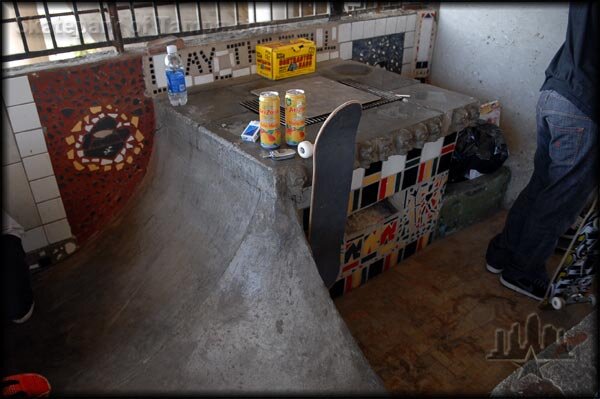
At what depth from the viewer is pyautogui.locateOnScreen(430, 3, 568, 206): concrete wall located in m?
3.02

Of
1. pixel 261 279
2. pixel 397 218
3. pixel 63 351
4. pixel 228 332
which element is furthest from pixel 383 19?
pixel 63 351

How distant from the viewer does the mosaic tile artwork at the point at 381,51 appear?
342cm

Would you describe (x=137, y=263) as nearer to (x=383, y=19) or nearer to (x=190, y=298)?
(x=190, y=298)

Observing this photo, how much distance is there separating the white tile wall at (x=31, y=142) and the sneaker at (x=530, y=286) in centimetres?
265

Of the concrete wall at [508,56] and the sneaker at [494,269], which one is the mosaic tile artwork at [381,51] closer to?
the concrete wall at [508,56]

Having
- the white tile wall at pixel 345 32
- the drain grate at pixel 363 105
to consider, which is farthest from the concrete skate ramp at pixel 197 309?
the white tile wall at pixel 345 32

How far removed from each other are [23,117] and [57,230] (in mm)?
637

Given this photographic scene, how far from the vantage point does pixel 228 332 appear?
1992 mm

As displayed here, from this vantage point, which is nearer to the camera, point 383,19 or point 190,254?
point 190,254

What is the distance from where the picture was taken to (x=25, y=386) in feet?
6.27

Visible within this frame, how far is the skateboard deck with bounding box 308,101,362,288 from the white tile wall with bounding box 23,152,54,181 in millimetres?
1414

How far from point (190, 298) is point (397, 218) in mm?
1276

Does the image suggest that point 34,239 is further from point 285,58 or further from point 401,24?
point 401,24

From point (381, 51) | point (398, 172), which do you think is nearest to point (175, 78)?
point (398, 172)
